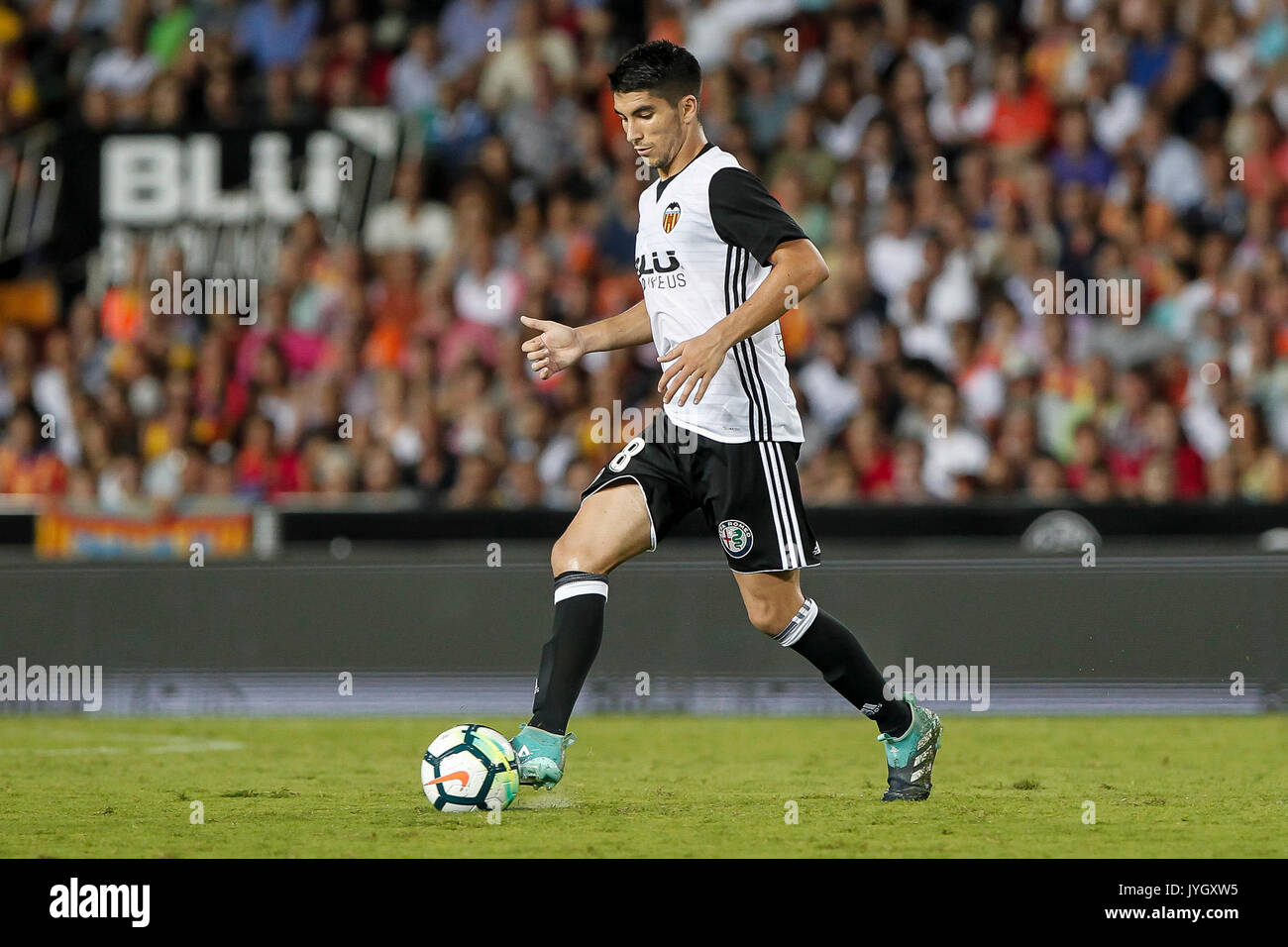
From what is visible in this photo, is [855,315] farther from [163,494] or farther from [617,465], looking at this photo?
[617,465]

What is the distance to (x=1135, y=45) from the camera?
45.2ft

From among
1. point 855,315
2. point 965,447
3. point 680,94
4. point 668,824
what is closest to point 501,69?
point 855,315

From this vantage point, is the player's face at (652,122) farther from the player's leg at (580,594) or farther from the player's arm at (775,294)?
the player's leg at (580,594)

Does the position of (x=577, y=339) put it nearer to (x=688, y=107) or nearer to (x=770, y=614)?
(x=688, y=107)

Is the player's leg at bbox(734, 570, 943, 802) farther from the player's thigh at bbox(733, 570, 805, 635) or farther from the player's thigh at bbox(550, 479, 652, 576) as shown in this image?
the player's thigh at bbox(550, 479, 652, 576)

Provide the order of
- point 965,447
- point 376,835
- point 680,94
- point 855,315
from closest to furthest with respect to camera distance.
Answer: point 376,835 → point 680,94 → point 965,447 → point 855,315

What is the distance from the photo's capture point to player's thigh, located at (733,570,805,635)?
623 cm

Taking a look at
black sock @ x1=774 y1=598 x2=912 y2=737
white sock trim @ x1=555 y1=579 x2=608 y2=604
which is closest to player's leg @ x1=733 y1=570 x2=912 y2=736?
black sock @ x1=774 y1=598 x2=912 y2=737

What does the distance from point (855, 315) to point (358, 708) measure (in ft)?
14.2

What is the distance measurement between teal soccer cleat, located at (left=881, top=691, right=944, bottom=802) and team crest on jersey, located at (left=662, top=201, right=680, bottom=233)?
177 cm

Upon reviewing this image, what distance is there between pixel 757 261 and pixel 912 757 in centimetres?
175

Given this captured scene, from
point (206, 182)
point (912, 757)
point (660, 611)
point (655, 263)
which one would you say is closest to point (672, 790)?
point (912, 757)

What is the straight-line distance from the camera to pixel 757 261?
6066mm

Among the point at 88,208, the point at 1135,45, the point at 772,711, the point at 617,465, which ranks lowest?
the point at 772,711
